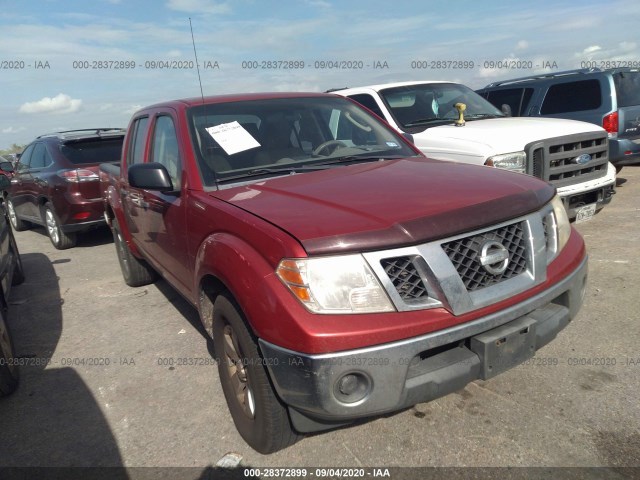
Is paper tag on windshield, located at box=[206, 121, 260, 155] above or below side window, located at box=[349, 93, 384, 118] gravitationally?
below

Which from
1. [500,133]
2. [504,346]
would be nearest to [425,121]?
[500,133]

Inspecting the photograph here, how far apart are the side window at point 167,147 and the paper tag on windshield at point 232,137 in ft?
0.91

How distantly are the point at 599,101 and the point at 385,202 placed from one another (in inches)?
257

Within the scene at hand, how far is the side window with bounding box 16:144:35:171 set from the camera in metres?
8.20

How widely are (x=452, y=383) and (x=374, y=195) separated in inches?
36.9

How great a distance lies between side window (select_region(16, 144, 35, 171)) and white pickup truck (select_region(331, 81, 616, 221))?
18.8 ft

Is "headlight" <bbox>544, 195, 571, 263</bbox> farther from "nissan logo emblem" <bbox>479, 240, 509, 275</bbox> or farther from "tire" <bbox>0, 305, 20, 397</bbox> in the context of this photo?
"tire" <bbox>0, 305, 20, 397</bbox>

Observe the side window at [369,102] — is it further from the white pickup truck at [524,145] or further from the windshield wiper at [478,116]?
the windshield wiper at [478,116]

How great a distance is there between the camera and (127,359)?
374cm

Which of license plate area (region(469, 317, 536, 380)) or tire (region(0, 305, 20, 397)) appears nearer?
license plate area (region(469, 317, 536, 380))

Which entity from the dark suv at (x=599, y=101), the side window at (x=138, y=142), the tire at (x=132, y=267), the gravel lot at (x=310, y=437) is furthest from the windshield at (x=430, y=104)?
the tire at (x=132, y=267)

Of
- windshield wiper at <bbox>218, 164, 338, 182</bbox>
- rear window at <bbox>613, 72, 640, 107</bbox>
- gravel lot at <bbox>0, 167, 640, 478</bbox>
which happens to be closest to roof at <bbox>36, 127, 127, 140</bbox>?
gravel lot at <bbox>0, 167, 640, 478</bbox>

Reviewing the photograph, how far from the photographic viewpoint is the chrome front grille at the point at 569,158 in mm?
4949

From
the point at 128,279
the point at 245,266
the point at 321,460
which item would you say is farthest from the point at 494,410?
the point at 128,279
